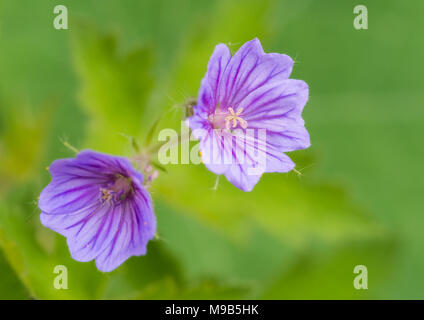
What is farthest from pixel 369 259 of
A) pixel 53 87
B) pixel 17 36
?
pixel 17 36

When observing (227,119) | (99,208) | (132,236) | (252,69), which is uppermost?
(252,69)

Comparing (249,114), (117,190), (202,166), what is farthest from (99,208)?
(202,166)

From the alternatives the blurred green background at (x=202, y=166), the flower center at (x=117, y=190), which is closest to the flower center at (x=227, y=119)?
the blurred green background at (x=202, y=166)

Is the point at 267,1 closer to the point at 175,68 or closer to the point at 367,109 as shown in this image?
the point at 175,68

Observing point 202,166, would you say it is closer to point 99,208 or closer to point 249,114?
point 249,114

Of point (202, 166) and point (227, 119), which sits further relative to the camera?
point (202, 166)

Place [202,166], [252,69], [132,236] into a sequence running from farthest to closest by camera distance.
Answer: [202,166], [252,69], [132,236]
